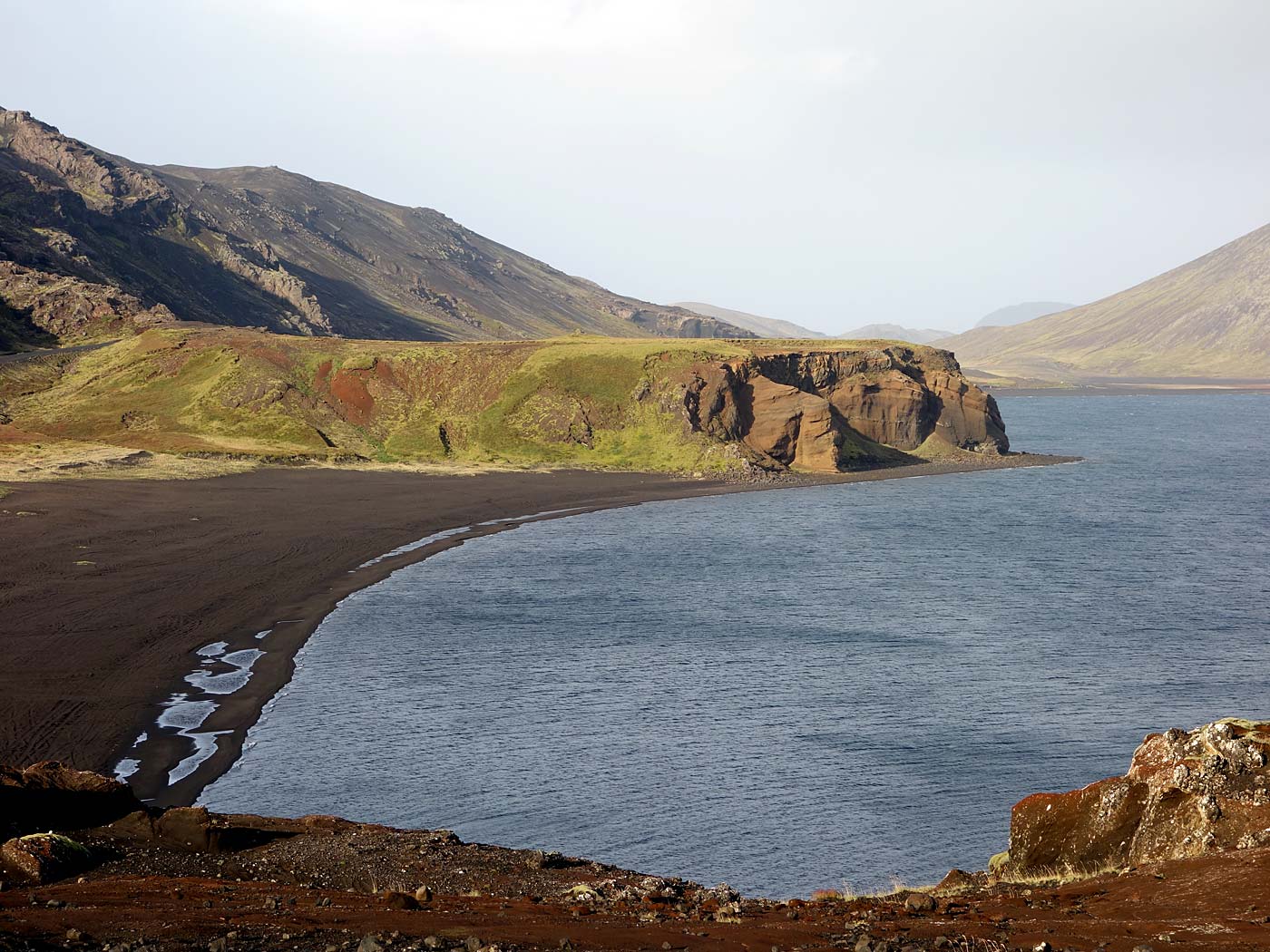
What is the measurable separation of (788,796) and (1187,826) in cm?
1599

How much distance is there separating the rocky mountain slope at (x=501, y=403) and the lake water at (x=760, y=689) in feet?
133

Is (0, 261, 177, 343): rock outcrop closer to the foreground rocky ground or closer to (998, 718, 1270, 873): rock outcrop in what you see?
the foreground rocky ground

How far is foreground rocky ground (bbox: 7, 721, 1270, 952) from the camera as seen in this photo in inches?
639

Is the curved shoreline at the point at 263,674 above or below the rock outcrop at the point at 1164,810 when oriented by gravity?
below

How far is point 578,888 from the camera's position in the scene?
69.7 feet

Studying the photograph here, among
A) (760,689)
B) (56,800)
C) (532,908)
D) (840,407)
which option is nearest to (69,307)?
(840,407)

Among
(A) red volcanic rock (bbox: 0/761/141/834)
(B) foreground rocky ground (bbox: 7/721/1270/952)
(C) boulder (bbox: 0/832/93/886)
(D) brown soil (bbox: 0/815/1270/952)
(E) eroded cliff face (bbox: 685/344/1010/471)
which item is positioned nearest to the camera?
(D) brown soil (bbox: 0/815/1270/952)

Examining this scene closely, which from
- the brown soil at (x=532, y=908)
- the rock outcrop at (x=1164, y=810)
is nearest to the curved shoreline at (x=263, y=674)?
the brown soil at (x=532, y=908)

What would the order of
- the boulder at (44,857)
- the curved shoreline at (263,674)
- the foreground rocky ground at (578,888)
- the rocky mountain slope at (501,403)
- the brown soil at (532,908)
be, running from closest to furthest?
the brown soil at (532,908), the foreground rocky ground at (578,888), the boulder at (44,857), the curved shoreline at (263,674), the rocky mountain slope at (501,403)

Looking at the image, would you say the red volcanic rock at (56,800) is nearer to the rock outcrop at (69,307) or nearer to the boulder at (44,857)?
the boulder at (44,857)

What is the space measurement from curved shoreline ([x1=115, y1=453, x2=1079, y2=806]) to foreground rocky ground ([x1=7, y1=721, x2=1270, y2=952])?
36.6 feet

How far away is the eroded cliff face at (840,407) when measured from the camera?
12781 centimetres

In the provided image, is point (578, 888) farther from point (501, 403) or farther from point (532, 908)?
point (501, 403)

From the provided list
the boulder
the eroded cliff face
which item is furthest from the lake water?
the eroded cliff face
